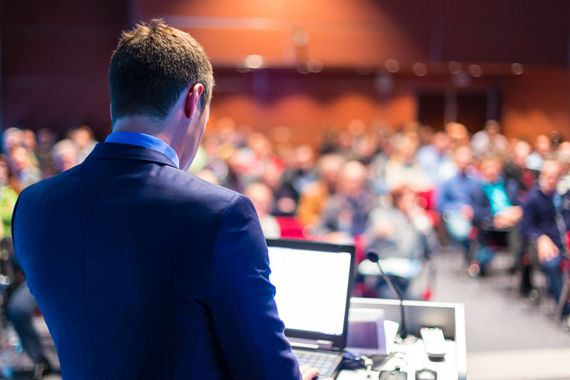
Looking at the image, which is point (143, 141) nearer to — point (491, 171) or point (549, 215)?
point (549, 215)

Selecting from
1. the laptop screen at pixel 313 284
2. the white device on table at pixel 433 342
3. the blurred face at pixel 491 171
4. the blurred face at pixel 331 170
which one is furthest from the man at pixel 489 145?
the laptop screen at pixel 313 284

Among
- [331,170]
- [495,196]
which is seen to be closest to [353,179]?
[331,170]

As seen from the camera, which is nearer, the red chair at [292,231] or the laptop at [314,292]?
the laptop at [314,292]

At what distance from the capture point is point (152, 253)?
42.9 inches

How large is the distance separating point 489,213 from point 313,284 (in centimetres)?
582

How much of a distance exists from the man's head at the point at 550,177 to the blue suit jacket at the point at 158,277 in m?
5.74

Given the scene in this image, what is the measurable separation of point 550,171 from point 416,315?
4624 mm

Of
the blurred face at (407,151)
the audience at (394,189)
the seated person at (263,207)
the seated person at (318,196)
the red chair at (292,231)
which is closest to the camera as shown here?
the seated person at (263,207)

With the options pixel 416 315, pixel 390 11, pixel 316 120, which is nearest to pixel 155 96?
pixel 416 315

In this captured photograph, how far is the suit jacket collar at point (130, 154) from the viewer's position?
117 centimetres

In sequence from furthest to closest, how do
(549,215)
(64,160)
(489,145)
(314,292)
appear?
(489,145) < (549,215) < (64,160) < (314,292)

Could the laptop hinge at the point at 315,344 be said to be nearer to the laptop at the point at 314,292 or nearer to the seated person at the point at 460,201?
the laptop at the point at 314,292

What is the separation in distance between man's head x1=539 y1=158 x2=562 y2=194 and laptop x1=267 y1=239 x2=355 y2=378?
191 inches

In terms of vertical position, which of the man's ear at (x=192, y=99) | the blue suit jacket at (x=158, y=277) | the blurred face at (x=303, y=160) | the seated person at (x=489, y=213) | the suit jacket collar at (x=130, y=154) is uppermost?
the man's ear at (x=192, y=99)
